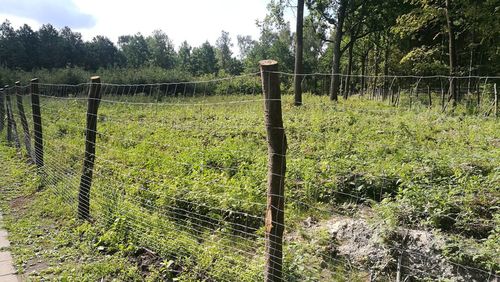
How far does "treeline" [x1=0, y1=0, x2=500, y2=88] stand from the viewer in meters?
14.9

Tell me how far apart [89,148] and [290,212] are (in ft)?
9.46

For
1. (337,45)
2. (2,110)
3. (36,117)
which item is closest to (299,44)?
(337,45)

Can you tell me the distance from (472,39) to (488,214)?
69.6ft

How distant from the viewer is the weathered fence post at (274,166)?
2.38 m

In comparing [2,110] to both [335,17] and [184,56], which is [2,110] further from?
[184,56]

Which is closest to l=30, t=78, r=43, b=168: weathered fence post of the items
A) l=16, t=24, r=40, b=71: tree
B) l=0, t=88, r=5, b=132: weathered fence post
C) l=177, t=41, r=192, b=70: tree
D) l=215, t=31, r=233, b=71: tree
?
l=0, t=88, r=5, b=132: weathered fence post

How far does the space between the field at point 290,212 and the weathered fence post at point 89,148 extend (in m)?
0.14

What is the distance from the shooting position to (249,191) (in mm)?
4309

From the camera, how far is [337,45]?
1841 centimetres

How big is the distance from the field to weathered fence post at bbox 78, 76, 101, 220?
14 centimetres

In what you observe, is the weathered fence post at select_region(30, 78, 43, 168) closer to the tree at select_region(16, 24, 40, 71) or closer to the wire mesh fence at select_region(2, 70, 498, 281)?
the wire mesh fence at select_region(2, 70, 498, 281)

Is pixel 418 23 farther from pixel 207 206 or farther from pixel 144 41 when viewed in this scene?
pixel 144 41

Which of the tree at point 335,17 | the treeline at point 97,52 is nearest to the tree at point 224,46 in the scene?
the treeline at point 97,52

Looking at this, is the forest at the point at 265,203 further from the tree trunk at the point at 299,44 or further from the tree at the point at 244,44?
the tree at the point at 244,44
